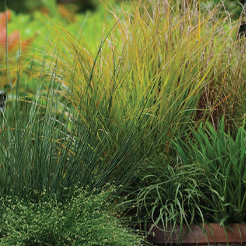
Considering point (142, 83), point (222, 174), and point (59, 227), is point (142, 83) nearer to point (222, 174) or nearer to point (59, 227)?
point (222, 174)

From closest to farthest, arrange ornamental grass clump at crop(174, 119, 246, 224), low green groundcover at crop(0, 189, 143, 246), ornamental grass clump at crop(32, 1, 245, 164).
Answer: low green groundcover at crop(0, 189, 143, 246) < ornamental grass clump at crop(174, 119, 246, 224) < ornamental grass clump at crop(32, 1, 245, 164)

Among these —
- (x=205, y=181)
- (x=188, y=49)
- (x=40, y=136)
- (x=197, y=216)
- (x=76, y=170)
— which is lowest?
(x=197, y=216)

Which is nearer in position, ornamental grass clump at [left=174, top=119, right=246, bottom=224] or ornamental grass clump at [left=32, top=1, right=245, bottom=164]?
ornamental grass clump at [left=174, top=119, right=246, bottom=224]

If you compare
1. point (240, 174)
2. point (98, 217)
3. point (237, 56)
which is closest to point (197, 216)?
point (240, 174)

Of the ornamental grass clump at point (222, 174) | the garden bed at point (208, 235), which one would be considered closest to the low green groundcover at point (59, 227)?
the garden bed at point (208, 235)

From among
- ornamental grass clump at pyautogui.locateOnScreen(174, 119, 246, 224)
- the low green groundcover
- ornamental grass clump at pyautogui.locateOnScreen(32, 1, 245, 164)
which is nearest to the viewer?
the low green groundcover

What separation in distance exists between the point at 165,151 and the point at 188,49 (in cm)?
75

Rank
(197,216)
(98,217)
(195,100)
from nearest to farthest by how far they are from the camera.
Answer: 1. (98,217)
2. (197,216)
3. (195,100)

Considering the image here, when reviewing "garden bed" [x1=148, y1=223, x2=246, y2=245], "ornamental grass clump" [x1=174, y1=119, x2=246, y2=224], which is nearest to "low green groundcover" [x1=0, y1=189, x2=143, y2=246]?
"garden bed" [x1=148, y1=223, x2=246, y2=245]

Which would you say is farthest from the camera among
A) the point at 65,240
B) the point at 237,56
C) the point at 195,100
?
the point at 237,56

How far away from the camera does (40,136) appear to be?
2.86 meters

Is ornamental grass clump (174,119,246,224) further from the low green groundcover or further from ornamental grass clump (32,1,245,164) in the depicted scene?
the low green groundcover

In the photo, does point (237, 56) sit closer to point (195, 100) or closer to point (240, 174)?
point (195, 100)

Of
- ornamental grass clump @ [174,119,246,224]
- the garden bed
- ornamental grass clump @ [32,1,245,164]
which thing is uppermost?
ornamental grass clump @ [32,1,245,164]
